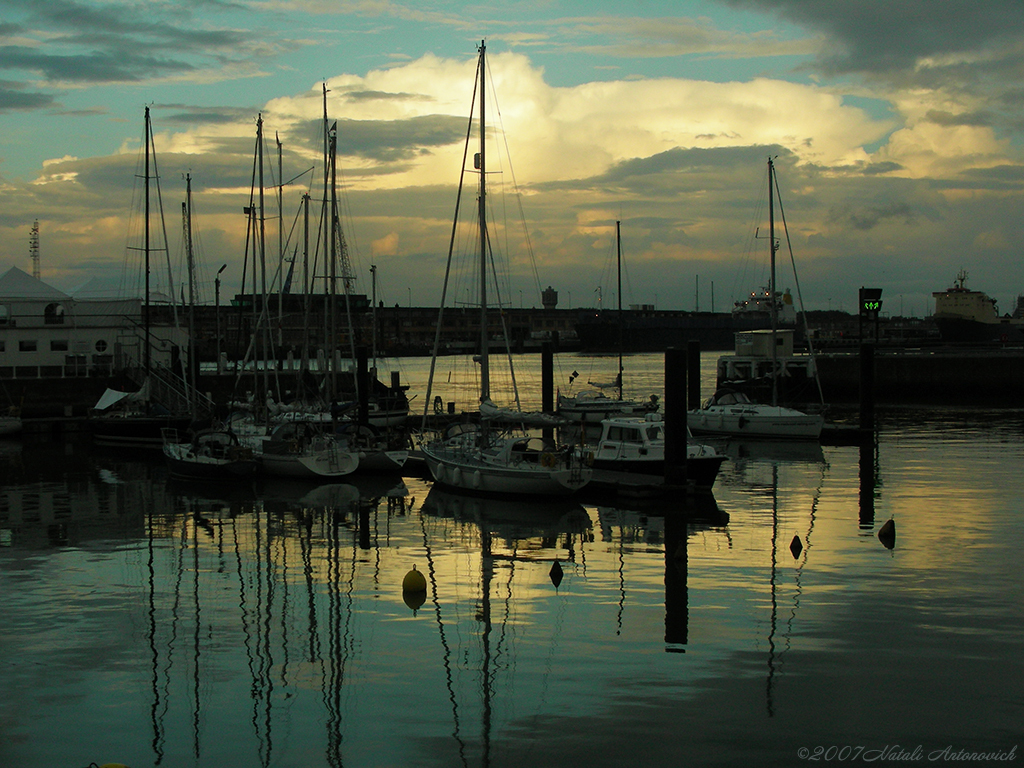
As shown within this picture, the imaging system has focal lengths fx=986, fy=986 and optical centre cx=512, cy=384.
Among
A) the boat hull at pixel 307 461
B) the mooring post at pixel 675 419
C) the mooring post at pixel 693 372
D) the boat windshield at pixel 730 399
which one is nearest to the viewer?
the mooring post at pixel 675 419

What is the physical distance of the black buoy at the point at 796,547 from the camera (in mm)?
21438

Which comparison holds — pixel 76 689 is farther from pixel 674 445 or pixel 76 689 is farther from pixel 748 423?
pixel 748 423

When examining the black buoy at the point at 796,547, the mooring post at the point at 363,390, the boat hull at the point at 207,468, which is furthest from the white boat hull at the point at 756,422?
the black buoy at the point at 796,547

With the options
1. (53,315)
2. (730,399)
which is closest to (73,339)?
(53,315)

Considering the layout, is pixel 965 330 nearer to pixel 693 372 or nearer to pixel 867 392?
pixel 867 392

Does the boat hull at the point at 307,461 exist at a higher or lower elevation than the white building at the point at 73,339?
lower

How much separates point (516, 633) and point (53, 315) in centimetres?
5784

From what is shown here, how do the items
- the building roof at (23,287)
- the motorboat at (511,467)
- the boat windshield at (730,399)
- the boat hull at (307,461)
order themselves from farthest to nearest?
the building roof at (23,287), the boat windshield at (730,399), the boat hull at (307,461), the motorboat at (511,467)

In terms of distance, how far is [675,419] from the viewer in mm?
28047

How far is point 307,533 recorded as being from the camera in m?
25.3

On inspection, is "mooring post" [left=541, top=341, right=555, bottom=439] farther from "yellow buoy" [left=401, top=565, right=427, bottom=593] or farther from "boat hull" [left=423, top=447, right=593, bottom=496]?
"yellow buoy" [left=401, top=565, right=427, bottom=593]

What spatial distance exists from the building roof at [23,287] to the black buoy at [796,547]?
213ft

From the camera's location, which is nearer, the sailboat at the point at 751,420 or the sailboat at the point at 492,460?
the sailboat at the point at 492,460

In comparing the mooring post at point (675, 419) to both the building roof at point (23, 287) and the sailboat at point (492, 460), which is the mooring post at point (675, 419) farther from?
the building roof at point (23, 287)
